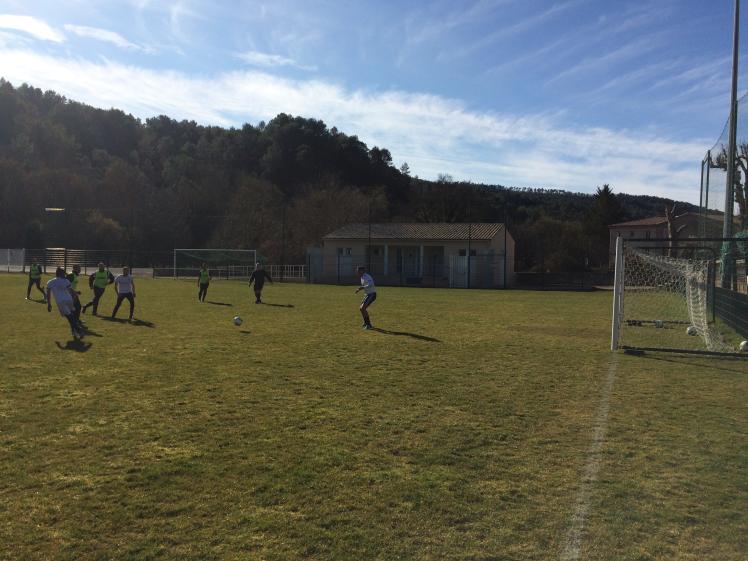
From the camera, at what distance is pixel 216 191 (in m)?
72.4

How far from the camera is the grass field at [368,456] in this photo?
3.54 m

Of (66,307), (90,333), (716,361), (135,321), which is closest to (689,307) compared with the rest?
(716,361)

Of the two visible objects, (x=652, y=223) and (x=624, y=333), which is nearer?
(x=624, y=333)

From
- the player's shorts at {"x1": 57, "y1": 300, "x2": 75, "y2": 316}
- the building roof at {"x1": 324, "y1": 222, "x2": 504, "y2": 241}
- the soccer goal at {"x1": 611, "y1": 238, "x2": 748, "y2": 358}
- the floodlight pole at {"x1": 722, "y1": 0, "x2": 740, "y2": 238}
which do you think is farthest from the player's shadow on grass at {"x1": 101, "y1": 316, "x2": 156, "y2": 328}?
the building roof at {"x1": 324, "y1": 222, "x2": 504, "y2": 241}

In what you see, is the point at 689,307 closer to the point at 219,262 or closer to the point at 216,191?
the point at 219,262

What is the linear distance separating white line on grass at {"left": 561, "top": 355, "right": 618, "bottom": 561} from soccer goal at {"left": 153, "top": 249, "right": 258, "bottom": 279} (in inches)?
1583

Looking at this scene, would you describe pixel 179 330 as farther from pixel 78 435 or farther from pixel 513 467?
pixel 513 467

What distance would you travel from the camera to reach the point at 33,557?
330 cm

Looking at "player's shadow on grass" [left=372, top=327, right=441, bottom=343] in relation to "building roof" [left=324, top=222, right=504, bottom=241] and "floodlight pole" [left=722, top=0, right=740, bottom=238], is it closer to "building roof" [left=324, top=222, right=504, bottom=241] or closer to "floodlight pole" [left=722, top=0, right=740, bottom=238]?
"floodlight pole" [left=722, top=0, right=740, bottom=238]

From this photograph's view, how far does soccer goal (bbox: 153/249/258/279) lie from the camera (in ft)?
148

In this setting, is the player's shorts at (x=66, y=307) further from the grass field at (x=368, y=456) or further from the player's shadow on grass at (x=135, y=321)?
the player's shadow on grass at (x=135, y=321)

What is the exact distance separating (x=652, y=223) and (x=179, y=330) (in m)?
72.1

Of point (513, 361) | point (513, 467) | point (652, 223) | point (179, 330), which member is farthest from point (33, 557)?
point (652, 223)

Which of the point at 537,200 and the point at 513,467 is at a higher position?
the point at 537,200
